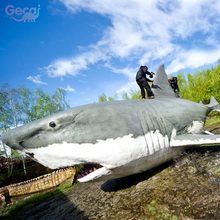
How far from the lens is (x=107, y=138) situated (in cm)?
319

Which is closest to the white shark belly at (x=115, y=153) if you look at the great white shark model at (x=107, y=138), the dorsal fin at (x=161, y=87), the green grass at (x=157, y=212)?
the great white shark model at (x=107, y=138)

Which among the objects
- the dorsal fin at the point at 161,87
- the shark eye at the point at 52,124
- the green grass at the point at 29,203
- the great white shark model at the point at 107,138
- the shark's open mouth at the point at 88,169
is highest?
the dorsal fin at the point at 161,87

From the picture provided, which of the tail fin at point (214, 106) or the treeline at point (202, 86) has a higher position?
the treeline at point (202, 86)

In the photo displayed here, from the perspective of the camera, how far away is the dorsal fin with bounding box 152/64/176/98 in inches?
211

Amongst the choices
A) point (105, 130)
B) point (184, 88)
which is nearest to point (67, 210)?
point (105, 130)

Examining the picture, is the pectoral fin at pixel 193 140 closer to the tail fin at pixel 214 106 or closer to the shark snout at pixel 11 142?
the tail fin at pixel 214 106

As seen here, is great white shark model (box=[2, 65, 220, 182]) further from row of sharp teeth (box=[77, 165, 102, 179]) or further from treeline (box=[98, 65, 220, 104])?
treeline (box=[98, 65, 220, 104])

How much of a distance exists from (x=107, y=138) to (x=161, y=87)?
103 inches

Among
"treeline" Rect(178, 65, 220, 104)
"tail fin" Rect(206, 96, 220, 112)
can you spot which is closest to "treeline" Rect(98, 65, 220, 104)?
"treeline" Rect(178, 65, 220, 104)

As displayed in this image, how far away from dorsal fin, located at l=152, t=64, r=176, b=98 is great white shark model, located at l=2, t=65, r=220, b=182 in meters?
1.18

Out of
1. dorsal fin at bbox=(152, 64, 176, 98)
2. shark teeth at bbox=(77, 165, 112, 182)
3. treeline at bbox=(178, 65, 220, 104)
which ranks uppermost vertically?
treeline at bbox=(178, 65, 220, 104)

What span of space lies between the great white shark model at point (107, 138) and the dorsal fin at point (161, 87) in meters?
1.18

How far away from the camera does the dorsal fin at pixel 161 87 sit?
5.35 m

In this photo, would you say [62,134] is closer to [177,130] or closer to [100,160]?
[100,160]
